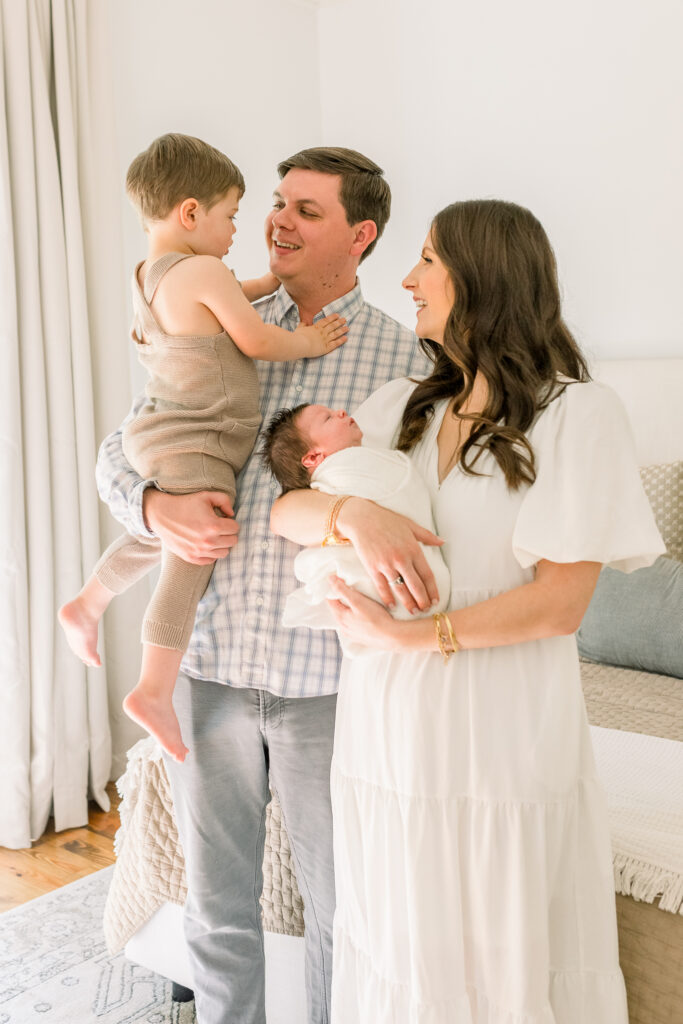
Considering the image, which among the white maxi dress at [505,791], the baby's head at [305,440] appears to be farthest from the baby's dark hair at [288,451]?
the white maxi dress at [505,791]

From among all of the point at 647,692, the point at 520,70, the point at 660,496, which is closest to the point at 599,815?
the point at 647,692

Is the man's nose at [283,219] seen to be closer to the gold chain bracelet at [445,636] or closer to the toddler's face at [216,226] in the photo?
the toddler's face at [216,226]

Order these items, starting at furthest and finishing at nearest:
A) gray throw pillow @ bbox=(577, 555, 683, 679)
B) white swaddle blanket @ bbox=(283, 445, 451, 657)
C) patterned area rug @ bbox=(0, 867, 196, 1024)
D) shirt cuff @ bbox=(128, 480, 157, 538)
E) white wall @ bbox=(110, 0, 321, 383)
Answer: white wall @ bbox=(110, 0, 321, 383) < gray throw pillow @ bbox=(577, 555, 683, 679) < patterned area rug @ bbox=(0, 867, 196, 1024) < shirt cuff @ bbox=(128, 480, 157, 538) < white swaddle blanket @ bbox=(283, 445, 451, 657)

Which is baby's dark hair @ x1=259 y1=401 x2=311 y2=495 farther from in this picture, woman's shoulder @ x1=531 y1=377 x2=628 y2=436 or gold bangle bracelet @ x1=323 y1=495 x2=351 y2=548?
woman's shoulder @ x1=531 y1=377 x2=628 y2=436

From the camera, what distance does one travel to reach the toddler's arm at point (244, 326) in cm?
163

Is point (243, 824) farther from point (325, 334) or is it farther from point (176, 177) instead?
point (176, 177)

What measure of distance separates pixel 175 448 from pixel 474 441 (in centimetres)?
54

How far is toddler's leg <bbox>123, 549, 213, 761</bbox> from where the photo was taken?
4.96ft

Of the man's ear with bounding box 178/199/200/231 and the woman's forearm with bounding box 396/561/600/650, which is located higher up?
the man's ear with bounding box 178/199/200/231

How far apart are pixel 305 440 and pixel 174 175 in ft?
1.87

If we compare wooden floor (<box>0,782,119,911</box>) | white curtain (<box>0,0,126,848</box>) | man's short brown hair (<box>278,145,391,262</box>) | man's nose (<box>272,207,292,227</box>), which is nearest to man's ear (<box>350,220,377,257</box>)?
man's short brown hair (<box>278,145,391,262</box>)

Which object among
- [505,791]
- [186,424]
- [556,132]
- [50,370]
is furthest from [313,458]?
[556,132]

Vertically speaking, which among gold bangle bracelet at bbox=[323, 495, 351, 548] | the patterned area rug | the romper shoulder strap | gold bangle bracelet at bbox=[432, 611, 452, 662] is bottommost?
the patterned area rug

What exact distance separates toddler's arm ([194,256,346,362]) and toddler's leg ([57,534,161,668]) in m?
0.44
